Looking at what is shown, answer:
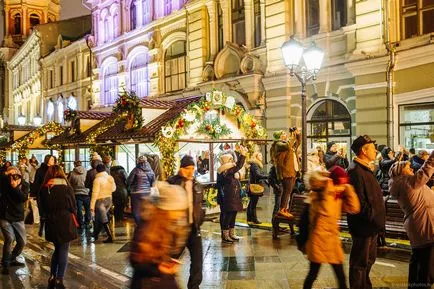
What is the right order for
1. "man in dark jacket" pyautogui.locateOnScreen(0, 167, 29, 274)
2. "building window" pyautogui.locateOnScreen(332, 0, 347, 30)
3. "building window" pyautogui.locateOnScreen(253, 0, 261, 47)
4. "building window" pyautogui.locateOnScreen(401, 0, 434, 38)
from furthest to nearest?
"building window" pyautogui.locateOnScreen(253, 0, 261, 47) < "building window" pyautogui.locateOnScreen(332, 0, 347, 30) < "building window" pyautogui.locateOnScreen(401, 0, 434, 38) < "man in dark jacket" pyautogui.locateOnScreen(0, 167, 29, 274)

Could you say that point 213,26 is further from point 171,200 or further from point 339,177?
point 171,200

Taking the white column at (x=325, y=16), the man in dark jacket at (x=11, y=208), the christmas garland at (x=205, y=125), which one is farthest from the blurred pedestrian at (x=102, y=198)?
the white column at (x=325, y=16)

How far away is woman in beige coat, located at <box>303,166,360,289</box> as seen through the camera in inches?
218

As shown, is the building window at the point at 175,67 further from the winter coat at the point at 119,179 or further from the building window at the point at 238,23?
the winter coat at the point at 119,179

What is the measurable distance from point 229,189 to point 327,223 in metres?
4.62

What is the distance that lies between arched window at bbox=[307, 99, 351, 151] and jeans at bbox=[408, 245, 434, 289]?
1183 cm

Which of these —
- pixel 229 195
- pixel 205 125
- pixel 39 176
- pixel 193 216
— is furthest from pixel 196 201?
pixel 205 125

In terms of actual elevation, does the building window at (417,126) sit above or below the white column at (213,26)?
below

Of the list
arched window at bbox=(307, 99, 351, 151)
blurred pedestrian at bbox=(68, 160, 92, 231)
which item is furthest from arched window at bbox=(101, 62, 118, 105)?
blurred pedestrian at bbox=(68, 160, 92, 231)

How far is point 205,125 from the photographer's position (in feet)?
45.9

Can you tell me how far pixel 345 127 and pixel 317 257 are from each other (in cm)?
1318

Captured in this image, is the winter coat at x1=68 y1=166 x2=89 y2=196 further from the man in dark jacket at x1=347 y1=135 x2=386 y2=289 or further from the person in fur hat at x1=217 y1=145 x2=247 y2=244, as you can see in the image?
the man in dark jacket at x1=347 y1=135 x2=386 y2=289

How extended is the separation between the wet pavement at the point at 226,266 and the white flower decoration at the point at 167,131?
3153mm

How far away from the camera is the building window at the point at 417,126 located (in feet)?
50.8
